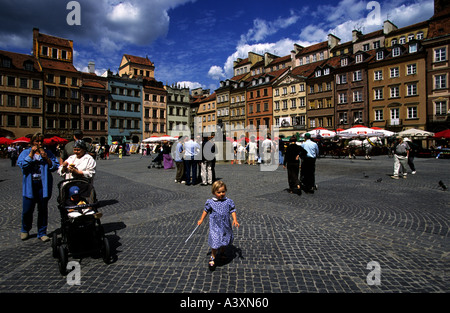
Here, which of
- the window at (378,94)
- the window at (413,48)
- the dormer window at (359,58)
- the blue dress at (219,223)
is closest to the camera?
the blue dress at (219,223)

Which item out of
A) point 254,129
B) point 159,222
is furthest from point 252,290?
point 254,129

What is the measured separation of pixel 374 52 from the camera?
45.1m

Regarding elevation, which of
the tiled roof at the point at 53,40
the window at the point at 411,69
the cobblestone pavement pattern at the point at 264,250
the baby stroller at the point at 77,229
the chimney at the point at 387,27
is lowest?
the cobblestone pavement pattern at the point at 264,250

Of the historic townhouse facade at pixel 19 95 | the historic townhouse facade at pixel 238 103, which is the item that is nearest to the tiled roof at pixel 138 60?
the historic townhouse facade at pixel 238 103

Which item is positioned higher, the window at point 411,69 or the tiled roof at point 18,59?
the tiled roof at point 18,59

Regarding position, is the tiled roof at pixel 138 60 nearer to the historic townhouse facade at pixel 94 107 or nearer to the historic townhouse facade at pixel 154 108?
the historic townhouse facade at pixel 154 108

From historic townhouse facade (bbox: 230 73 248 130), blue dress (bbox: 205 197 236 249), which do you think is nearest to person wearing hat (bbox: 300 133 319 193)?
blue dress (bbox: 205 197 236 249)

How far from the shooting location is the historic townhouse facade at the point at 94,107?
55.5 metres

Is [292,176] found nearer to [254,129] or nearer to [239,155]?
[239,155]

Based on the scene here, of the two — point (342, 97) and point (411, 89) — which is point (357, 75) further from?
point (411, 89)

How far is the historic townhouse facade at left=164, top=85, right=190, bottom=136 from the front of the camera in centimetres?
7031

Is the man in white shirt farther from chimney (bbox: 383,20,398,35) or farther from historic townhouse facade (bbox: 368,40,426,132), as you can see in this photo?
chimney (bbox: 383,20,398,35)

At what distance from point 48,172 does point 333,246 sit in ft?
16.2

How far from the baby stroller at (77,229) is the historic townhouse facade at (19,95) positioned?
52394 millimetres
